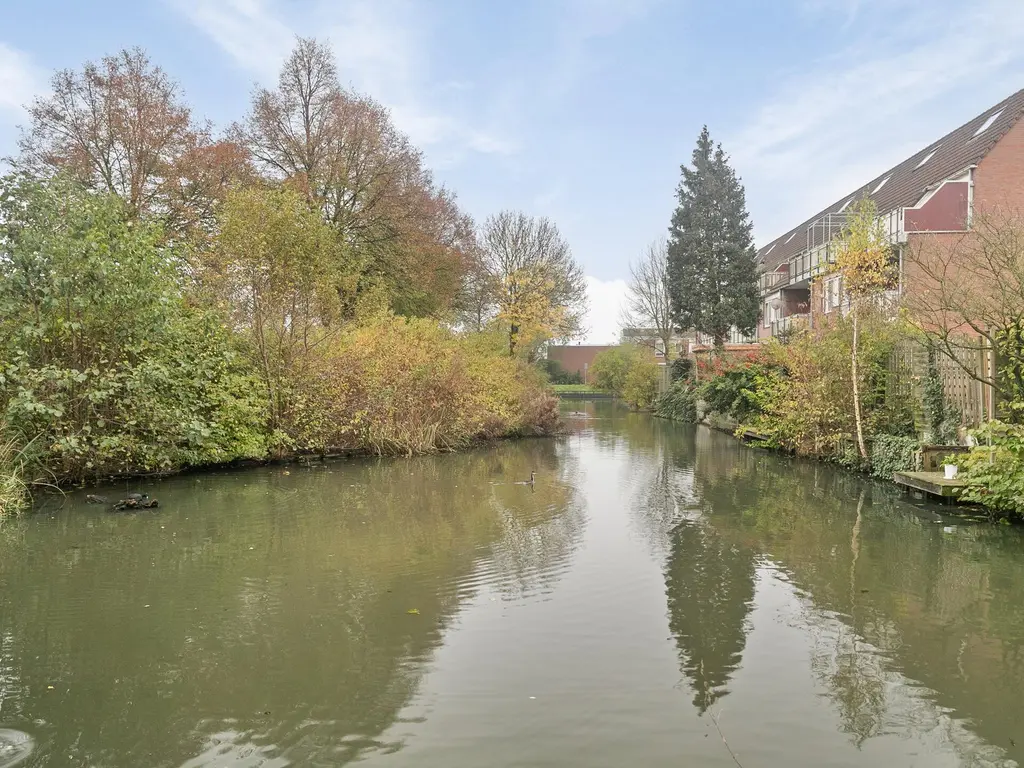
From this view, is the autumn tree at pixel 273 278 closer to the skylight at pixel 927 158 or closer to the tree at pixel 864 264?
the tree at pixel 864 264

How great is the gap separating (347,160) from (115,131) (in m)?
6.99

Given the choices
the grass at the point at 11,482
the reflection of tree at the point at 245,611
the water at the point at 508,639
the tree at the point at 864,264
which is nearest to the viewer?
the water at the point at 508,639

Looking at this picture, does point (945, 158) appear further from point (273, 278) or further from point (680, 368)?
point (273, 278)

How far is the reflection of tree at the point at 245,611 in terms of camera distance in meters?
4.20

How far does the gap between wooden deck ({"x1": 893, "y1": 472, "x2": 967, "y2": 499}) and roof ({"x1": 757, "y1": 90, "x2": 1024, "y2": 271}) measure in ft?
57.2

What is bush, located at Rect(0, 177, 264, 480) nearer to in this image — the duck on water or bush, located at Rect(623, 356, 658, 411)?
the duck on water

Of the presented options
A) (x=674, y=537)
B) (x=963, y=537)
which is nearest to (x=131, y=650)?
(x=674, y=537)

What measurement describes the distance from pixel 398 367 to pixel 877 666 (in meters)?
14.8

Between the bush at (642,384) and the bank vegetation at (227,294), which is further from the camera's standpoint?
the bush at (642,384)

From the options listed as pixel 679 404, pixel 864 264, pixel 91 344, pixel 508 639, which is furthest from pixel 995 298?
pixel 679 404

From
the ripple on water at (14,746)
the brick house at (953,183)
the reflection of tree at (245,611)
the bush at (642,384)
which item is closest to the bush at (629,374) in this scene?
the bush at (642,384)

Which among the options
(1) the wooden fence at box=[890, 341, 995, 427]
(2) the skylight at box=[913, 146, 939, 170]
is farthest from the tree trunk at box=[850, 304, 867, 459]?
(2) the skylight at box=[913, 146, 939, 170]

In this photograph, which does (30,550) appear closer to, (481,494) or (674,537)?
(481,494)

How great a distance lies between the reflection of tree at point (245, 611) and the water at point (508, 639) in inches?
1.1
